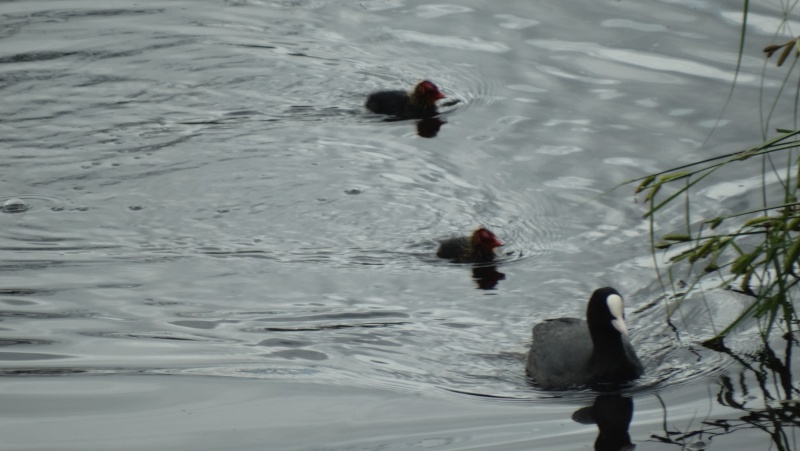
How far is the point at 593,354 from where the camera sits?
6.54 m

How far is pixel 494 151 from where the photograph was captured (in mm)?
9609

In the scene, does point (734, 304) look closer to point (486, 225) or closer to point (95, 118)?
point (486, 225)

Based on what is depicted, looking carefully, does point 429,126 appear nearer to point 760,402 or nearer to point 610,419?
point 610,419

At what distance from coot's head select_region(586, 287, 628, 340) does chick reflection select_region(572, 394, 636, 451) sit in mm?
330

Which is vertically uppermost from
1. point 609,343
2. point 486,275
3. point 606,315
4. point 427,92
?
point 427,92

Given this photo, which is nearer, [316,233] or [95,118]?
[316,233]

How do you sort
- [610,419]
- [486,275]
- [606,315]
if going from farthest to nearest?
[486,275]
[606,315]
[610,419]

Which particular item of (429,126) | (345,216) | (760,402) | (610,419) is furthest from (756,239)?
(429,126)

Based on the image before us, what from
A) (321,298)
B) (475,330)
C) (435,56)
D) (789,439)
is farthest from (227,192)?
(789,439)

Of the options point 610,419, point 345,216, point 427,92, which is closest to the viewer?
point 610,419

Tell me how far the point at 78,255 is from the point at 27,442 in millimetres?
2463

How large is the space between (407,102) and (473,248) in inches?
108

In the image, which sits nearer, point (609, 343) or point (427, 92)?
point (609, 343)

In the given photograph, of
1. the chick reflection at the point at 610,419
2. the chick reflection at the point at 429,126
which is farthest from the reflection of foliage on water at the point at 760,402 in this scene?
the chick reflection at the point at 429,126
